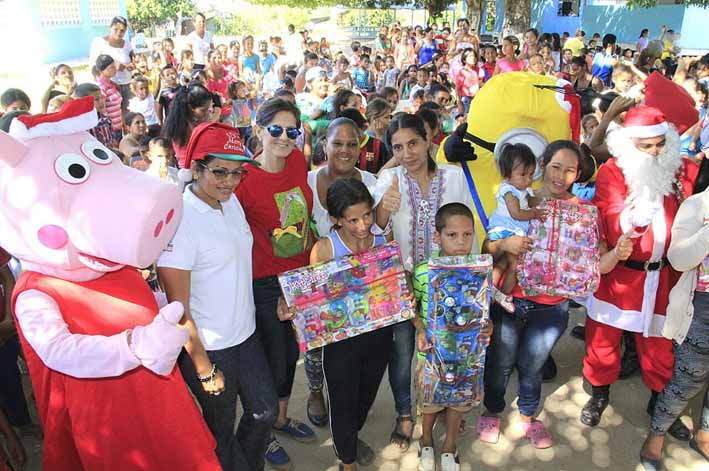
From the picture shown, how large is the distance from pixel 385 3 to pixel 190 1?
16.0 metres

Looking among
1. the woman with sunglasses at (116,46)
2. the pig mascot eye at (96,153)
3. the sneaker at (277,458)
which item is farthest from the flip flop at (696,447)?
the woman with sunglasses at (116,46)

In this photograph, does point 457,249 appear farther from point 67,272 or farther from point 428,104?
point 428,104

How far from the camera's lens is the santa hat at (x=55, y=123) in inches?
78.9

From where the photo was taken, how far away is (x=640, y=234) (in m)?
3.03

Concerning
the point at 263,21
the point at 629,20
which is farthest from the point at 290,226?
the point at 263,21

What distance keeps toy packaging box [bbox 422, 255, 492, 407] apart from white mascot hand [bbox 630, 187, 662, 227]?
0.90m

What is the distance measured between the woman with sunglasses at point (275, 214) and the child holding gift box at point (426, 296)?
694mm

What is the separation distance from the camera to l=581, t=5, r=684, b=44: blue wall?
2444 centimetres

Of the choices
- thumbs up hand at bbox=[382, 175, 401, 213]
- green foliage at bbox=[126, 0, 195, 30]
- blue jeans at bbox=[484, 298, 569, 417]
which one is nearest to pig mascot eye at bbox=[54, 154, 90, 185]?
thumbs up hand at bbox=[382, 175, 401, 213]

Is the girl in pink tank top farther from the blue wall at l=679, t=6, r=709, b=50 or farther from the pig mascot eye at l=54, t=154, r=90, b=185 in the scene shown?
the blue wall at l=679, t=6, r=709, b=50

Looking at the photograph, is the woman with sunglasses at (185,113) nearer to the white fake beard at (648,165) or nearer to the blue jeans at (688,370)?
the white fake beard at (648,165)

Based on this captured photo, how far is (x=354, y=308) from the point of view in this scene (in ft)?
9.08

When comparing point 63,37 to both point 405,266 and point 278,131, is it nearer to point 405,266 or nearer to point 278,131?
point 278,131

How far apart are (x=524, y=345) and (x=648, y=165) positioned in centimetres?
125
